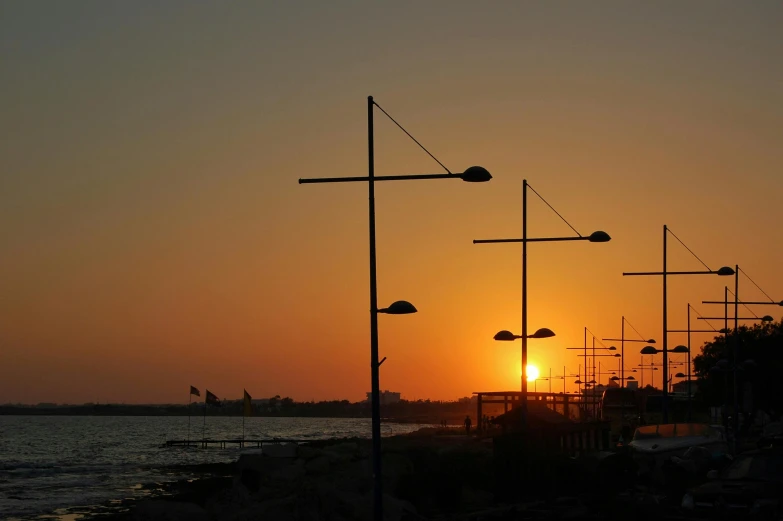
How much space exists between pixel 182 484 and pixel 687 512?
4675 centimetres

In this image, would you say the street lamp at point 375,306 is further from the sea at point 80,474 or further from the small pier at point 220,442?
the small pier at point 220,442

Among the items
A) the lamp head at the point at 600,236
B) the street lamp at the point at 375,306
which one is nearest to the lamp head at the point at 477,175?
the street lamp at the point at 375,306

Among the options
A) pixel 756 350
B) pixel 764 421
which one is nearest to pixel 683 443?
pixel 756 350

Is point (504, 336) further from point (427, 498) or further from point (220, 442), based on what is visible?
point (220, 442)

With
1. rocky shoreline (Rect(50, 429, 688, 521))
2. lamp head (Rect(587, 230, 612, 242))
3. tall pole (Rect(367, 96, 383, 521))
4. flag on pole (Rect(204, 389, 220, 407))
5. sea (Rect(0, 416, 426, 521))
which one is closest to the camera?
tall pole (Rect(367, 96, 383, 521))

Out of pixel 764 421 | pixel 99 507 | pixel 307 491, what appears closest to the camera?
pixel 307 491

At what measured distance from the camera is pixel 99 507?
162 feet

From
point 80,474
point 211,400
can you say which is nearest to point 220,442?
point 211,400

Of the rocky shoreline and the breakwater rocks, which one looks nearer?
the rocky shoreline

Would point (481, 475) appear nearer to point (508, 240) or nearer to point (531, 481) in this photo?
point (531, 481)

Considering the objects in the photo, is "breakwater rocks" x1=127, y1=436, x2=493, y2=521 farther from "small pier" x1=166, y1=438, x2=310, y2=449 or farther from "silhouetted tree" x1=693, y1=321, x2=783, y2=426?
"small pier" x1=166, y1=438, x2=310, y2=449

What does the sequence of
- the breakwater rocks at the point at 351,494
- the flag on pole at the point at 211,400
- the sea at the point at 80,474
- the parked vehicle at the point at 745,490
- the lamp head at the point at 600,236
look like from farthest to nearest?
the flag on pole at the point at 211,400, the sea at the point at 80,474, the lamp head at the point at 600,236, the breakwater rocks at the point at 351,494, the parked vehicle at the point at 745,490

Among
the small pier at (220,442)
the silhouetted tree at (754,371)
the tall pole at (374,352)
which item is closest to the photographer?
the tall pole at (374,352)

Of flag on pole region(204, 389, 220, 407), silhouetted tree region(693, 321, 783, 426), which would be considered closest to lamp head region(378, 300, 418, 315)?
silhouetted tree region(693, 321, 783, 426)
